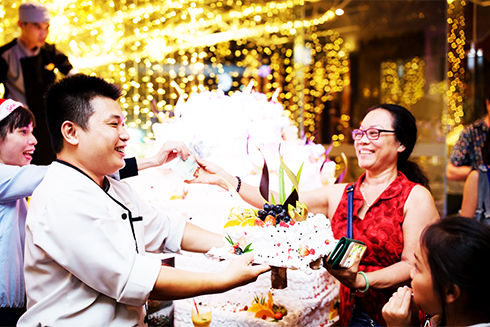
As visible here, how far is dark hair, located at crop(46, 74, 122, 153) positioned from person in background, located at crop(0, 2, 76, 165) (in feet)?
6.72

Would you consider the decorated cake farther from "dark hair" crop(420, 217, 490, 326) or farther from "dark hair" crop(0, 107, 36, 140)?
"dark hair" crop(0, 107, 36, 140)

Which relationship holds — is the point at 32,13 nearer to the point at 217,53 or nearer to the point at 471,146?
the point at 217,53

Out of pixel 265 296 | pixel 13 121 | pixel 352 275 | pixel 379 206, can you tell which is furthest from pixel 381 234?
pixel 13 121

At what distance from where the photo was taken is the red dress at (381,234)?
214 cm

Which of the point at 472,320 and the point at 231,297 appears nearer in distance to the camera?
the point at 472,320

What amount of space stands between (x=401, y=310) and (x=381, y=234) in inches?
22.0

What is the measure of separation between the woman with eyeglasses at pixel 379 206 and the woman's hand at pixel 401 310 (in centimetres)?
26

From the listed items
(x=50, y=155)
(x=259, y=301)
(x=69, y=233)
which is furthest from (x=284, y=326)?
(x=50, y=155)

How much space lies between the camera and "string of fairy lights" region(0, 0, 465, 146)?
4359 millimetres

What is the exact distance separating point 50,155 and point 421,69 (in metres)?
5.28

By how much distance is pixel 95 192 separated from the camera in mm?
1730

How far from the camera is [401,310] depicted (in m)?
1.63

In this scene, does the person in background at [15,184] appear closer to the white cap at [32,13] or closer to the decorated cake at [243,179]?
the decorated cake at [243,179]

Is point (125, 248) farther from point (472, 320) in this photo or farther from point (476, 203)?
point (476, 203)
